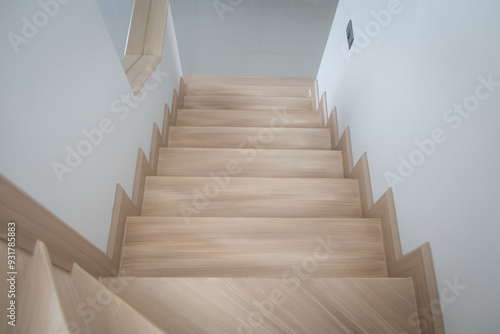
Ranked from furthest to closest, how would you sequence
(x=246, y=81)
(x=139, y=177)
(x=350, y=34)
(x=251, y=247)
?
1. (x=246, y=81)
2. (x=350, y=34)
3. (x=139, y=177)
4. (x=251, y=247)

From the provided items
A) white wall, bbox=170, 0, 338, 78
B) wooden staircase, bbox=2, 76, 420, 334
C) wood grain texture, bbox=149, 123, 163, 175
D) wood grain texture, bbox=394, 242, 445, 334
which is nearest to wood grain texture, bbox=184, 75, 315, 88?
white wall, bbox=170, 0, 338, 78

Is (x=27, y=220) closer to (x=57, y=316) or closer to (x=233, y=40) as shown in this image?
(x=57, y=316)

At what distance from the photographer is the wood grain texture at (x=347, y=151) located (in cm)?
188

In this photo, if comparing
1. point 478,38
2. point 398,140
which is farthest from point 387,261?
point 478,38

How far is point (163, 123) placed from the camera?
220 centimetres

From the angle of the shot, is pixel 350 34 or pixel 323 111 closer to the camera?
pixel 350 34

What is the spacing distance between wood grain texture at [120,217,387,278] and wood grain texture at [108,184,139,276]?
3 cm

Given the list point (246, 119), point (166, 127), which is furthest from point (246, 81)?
point (166, 127)

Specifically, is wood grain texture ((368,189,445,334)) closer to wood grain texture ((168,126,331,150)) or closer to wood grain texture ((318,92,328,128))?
wood grain texture ((168,126,331,150))

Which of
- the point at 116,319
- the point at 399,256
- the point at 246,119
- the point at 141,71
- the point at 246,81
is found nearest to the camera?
the point at 116,319

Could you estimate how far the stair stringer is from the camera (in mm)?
999

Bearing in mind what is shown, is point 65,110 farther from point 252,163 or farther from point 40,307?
point 252,163

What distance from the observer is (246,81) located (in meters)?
3.46

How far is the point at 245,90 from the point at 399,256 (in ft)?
6.91
